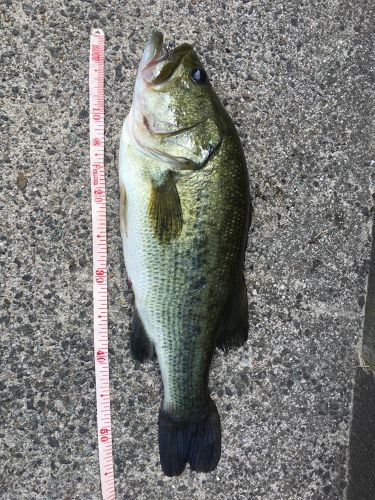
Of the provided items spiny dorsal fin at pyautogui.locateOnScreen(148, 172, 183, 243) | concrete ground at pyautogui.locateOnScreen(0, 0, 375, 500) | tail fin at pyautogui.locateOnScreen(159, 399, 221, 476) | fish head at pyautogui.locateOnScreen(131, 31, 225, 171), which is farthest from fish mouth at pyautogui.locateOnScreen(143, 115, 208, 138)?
tail fin at pyautogui.locateOnScreen(159, 399, 221, 476)

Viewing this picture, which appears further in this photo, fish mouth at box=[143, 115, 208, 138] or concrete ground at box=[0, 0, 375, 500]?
concrete ground at box=[0, 0, 375, 500]

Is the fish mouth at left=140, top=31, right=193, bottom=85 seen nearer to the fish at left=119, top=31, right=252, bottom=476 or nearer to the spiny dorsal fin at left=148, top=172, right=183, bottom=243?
the fish at left=119, top=31, right=252, bottom=476

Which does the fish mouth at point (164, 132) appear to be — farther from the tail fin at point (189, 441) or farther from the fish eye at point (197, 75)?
the tail fin at point (189, 441)

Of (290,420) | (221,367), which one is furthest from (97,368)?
(290,420)

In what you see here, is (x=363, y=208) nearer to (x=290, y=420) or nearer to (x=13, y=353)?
(x=290, y=420)

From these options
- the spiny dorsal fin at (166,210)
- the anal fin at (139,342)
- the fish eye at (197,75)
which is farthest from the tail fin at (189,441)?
the fish eye at (197,75)

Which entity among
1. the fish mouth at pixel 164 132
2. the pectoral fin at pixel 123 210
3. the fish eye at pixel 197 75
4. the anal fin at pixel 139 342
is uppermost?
the fish eye at pixel 197 75

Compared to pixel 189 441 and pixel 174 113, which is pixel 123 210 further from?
pixel 189 441
